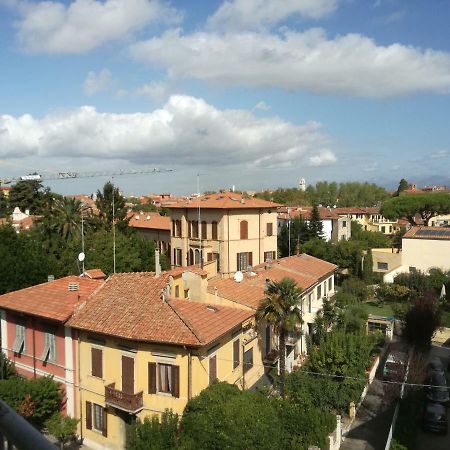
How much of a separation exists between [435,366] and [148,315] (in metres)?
17.8

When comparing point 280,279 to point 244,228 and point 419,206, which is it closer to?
point 244,228

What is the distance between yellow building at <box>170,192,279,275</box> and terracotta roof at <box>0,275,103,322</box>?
19.2 meters

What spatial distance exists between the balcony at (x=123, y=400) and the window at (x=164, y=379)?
0.59 m

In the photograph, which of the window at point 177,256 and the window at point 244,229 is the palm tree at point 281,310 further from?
the window at point 177,256

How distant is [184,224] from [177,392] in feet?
93.4

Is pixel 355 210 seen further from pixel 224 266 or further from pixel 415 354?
pixel 415 354

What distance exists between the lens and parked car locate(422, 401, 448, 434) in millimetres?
21094

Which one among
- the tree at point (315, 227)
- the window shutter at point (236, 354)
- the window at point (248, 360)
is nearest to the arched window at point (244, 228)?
the tree at point (315, 227)

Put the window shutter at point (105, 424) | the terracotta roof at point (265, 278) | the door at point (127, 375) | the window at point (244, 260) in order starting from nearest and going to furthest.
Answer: the door at point (127, 375), the window shutter at point (105, 424), the terracotta roof at point (265, 278), the window at point (244, 260)

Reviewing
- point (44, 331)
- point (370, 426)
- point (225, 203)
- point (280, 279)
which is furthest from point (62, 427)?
point (225, 203)

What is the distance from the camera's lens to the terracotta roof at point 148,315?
1827 centimetres

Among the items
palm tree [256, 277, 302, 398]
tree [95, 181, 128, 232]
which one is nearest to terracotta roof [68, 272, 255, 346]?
palm tree [256, 277, 302, 398]

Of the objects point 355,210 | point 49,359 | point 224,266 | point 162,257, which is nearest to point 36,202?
point 162,257

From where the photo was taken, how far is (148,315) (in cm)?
1969
